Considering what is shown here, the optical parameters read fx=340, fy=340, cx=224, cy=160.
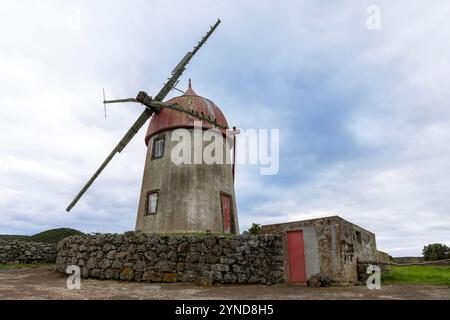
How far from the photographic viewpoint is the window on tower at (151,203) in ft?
52.3

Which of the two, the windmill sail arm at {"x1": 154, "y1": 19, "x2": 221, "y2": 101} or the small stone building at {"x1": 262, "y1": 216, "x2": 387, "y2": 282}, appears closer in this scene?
the small stone building at {"x1": 262, "y1": 216, "x2": 387, "y2": 282}

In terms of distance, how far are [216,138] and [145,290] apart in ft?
30.1

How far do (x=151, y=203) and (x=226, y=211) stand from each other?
362 cm

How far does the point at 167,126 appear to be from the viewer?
17.2 meters

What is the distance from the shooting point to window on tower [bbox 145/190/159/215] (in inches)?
628

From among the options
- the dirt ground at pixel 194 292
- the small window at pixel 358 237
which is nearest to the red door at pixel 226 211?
the dirt ground at pixel 194 292

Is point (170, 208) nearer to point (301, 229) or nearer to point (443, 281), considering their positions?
point (301, 229)

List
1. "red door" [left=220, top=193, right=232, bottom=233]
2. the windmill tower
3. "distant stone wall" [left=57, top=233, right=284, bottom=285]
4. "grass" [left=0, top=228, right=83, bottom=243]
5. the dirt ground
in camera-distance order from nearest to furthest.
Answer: the dirt ground
"distant stone wall" [left=57, top=233, right=284, bottom=285]
the windmill tower
"red door" [left=220, top=193, right=232, bottom=233]
"grass" [left=0, top=228, right=83, bottom=243]

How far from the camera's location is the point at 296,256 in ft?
38.7

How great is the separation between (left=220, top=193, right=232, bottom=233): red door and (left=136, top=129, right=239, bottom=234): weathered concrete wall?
0.81 ft

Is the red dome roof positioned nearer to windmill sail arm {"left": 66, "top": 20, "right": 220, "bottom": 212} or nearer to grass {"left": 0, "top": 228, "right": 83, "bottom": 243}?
windmill sail arm {"left": 66, "top": 20, "right": 220, "bottom": 212}

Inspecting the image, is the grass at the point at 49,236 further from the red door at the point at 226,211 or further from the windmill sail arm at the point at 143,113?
the red door at the point at 226,211

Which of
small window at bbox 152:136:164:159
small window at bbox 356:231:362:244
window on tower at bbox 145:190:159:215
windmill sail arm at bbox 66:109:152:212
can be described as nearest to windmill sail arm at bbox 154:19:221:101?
windmill sail arm at bbox 66:109:152:212
